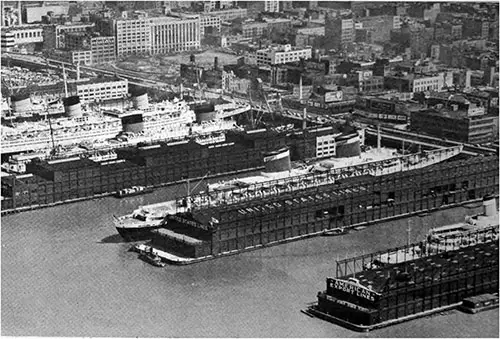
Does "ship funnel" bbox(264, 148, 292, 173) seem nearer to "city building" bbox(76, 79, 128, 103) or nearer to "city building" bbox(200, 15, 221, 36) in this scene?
"city building" bbox(76, 79, 128, 103)

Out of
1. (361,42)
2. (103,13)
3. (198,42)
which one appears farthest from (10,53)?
(361,42)

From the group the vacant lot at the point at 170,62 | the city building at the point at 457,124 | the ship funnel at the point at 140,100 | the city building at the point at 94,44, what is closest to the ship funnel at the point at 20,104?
the ship funnel at the point at 140,100

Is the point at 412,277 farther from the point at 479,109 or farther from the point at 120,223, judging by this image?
the point at 479,109

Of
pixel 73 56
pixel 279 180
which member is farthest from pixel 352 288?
pixel 73 56

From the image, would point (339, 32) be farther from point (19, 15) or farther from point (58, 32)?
point (19, 15)

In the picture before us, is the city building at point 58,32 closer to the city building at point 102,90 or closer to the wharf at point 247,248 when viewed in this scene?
the city building at point 102,90

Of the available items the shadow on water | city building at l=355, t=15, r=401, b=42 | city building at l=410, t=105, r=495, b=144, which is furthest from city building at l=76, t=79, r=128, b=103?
the shadow on water
